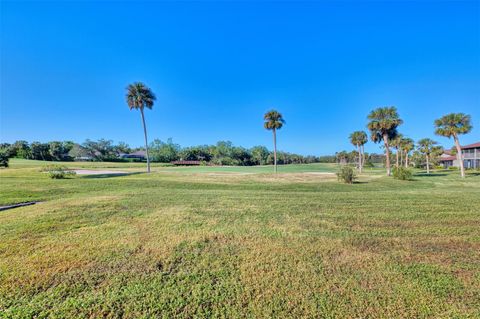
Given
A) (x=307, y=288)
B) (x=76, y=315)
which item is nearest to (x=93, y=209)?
(x=76, y=315)

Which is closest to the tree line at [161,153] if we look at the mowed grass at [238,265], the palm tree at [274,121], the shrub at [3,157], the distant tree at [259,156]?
the distant tree at [259,156]

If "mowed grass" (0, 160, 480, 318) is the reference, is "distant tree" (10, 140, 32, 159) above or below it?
above

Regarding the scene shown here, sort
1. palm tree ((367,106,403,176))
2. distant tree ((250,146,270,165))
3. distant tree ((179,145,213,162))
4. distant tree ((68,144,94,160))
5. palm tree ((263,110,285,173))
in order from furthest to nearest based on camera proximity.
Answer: distant tree ((250,146,270,165)) → distant tree ((179,145,213,162)) → distant tree ((68,144,94,160)) → palm tree ((263,110,285,173)) → palm tree ((367,106,403,176))

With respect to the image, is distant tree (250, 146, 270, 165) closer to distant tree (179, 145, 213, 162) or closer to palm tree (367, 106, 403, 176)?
distant tree (179, 145, 213, 162)

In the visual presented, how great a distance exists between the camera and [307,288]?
3.05 metres

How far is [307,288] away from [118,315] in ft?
7.88

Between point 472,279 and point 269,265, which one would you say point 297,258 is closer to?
point 269,265

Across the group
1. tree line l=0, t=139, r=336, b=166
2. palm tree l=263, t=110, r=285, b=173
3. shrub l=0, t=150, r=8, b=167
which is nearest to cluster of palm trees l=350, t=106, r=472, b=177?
palm tree l=263, t=110, r=285, b=173

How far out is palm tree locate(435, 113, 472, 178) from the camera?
23125 millimetres

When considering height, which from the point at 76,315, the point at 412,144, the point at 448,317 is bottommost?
the point at 448,317

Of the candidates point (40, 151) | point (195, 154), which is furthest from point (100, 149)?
point (195, 154)

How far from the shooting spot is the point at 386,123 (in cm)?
2662

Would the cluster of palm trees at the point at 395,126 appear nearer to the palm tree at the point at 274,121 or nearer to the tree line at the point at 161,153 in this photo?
the palm tree at the point at 274,121

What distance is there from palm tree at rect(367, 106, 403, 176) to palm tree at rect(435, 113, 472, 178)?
3.87 m
